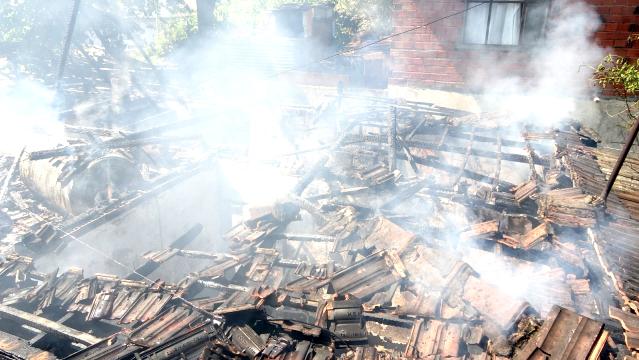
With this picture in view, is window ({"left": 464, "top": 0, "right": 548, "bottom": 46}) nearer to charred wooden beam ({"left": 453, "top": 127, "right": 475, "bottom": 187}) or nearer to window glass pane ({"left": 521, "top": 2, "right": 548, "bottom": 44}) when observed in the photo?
window glass pane ({"left": 521, "top": 2, "right": 548, "bottom": 44})

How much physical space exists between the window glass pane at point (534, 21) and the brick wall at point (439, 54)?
1.26 feet

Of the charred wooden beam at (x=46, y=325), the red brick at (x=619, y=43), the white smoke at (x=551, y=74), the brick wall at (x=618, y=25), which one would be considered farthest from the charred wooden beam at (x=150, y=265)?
the red brick at (x=619, y=43)

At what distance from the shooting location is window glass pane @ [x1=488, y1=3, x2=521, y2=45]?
441 inches

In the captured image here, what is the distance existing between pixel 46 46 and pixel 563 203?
2340 centimetres

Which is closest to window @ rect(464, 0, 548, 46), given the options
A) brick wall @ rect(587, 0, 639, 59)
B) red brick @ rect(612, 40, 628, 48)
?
brick wall @ rect(587, 0, 639, 59)

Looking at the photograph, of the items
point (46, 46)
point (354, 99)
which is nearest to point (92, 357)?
point (354, 99)

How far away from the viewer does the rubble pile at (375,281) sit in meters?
4.57

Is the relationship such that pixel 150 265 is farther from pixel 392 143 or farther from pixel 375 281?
pixel 392 143

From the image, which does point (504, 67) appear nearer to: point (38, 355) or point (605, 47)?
point (605, 47)

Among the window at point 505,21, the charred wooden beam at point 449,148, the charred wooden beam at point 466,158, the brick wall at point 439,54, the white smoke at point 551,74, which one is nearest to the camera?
the charred wooden beam at point 466,158

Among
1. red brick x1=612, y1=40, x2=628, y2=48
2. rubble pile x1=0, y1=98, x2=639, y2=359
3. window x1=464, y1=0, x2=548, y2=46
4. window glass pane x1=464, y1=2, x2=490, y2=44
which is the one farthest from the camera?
window glass pane x1=464, y1=2, x2=490, y2=44

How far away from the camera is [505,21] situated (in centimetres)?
1137

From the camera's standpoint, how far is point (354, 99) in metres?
14.6

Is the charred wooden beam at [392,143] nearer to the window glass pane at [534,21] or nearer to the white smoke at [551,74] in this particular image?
the white smoke at [551,74]
